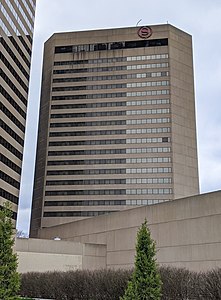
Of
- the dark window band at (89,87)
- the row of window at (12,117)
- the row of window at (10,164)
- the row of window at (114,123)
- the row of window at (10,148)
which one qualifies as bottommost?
the row of window at (10,164)

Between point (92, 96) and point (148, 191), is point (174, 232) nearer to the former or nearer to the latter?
point (148, 191)

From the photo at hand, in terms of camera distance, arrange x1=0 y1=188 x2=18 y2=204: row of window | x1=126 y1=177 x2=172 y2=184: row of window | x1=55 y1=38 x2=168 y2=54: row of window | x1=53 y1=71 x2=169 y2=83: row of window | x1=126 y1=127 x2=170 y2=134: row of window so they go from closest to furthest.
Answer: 1. x1=0 y1=188 x2=18 y2=204: row of window
2. x1=126 y1=177 x2=172 y2=184: row of window
3. x1=126 y1=127 x2=170 y2=134: row of window
4. x1=53 y1=71 x2=169 y2=83: row of window
5. x1=55 y1=38 x2=168 y2=54: row of window

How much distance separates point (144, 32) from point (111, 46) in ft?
33.4

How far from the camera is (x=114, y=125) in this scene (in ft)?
359

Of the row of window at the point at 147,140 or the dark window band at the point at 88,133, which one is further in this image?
the dark window band at the point at 88,133

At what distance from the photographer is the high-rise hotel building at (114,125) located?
340 feet

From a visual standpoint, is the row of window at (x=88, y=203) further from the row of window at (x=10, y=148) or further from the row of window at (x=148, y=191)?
the row of window at (x=10, y=148)

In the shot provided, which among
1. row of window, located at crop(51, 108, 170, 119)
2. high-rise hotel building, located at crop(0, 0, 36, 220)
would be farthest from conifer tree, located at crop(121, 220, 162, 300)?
row of window, located at crop(51, 108, 170, 119)

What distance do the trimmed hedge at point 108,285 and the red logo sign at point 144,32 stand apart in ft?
307

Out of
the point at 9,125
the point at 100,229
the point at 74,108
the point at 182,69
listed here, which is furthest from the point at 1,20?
the point at 182,69

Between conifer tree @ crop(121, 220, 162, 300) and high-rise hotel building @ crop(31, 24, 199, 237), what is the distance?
82368 mm

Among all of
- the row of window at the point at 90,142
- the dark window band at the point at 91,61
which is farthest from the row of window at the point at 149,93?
the row of window at the point at 90,142

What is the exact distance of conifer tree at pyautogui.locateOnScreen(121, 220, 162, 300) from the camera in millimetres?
17719

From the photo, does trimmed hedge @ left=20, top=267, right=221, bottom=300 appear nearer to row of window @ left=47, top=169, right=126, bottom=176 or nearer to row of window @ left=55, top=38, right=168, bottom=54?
row of window @ left=47, top=169, right=126, bottom=176
